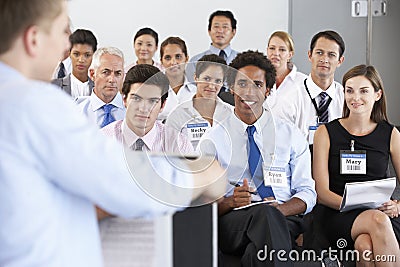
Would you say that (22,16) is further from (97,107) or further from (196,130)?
(97,107)

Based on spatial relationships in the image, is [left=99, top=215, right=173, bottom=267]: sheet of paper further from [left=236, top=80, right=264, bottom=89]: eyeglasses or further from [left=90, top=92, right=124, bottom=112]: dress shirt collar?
[left=90, top=92, right=124, bottom=112]: dress shirt collar

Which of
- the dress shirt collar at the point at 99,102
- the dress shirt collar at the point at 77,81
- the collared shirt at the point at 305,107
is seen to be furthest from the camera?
the dress shirt collar at the point at 77,81

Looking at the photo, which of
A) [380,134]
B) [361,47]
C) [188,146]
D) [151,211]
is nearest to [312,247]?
[380,134]

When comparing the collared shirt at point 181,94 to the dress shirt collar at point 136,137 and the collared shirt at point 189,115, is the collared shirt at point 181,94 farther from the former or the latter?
the dress shirt collar at point 136,137

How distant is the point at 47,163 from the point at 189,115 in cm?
155

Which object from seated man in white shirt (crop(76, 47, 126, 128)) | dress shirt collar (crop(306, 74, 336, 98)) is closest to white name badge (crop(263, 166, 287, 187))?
seated man in white shirt (crop(76, 47, 126, 128))

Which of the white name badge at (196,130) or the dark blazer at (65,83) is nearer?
the white name badge at (196,130)

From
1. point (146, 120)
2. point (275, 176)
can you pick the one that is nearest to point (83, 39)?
point (146, 120)

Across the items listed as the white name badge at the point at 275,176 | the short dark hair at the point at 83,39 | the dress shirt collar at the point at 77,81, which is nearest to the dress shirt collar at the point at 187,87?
the white name badge at the point at 275,176

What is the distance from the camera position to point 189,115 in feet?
8.97

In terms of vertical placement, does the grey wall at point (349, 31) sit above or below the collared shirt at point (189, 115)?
above

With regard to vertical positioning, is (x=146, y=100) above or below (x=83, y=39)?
below

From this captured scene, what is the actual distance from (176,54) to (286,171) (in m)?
2.44

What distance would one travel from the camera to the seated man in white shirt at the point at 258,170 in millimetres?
2977
